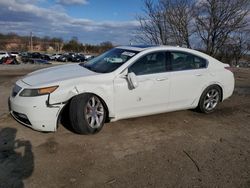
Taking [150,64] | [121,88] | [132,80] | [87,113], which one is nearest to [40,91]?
[87,113]

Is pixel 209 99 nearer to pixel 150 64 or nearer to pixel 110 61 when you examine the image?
pixel 150 64

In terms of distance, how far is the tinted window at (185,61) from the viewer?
5359 mm

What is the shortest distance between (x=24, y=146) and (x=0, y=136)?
0.61 meters

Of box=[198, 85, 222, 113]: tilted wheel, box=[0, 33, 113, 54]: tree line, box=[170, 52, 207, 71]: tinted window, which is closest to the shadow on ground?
box=[170, 52, 207, 71]: tinted window

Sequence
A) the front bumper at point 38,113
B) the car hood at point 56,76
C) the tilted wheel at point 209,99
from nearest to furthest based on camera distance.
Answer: the front bumper at point 38,113 → the car hood at point 56,76 → the tilted wheel at point 209,99

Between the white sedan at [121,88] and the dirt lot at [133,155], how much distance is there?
287 mm

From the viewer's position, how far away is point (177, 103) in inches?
212

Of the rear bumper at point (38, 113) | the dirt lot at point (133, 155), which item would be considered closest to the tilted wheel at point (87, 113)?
the dirt lot at point (133, 155)

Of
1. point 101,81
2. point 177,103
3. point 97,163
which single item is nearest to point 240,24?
point 177,103

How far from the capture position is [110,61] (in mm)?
5180

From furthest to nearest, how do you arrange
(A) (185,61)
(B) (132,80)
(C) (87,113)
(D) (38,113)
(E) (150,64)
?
(A) (185,61), (E) (150,64), (B) (132,80), (C) (87,113), (D) (38,113)

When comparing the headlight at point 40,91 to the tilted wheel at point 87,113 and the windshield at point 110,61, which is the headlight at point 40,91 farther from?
the windshield at point 110,61

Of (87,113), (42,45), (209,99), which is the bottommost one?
(87,113)

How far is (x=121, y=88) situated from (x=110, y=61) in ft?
2.49
